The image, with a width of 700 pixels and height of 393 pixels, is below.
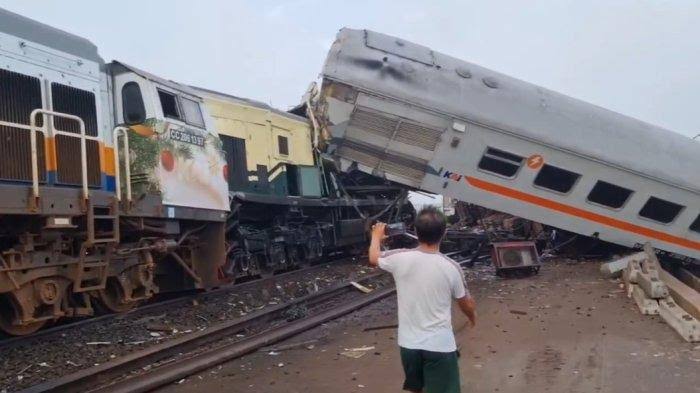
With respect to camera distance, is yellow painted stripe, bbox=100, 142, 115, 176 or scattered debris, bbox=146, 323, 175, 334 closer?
yellow painted stripe, bbox=100, 142, 115, 176

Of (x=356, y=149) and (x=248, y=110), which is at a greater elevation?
(x=248, y=110)

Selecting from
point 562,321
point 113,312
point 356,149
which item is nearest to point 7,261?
point 113,312

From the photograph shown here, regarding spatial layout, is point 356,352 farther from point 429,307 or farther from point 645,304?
point 645,304

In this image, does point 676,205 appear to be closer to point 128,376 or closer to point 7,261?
point 128,376

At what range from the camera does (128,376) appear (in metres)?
6.00

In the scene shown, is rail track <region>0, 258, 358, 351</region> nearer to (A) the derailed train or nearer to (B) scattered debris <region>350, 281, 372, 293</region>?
(A) the derailed train

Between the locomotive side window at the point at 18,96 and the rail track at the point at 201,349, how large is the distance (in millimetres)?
2590

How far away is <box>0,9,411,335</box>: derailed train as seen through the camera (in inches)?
245

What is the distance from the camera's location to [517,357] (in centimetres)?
618

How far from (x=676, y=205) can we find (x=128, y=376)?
1065 centimetres

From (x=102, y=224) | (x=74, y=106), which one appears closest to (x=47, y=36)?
(x=74, y=106)

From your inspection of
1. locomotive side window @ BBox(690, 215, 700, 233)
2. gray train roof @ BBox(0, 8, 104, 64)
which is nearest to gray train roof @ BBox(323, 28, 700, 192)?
locomotive side window @ BBox(690, 215, 700, 233)

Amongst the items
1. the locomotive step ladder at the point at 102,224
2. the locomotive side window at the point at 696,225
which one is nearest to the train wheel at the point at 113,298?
the locomotive step ladder at the point at 102,224

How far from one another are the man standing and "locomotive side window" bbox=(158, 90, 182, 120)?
5.76 metres
